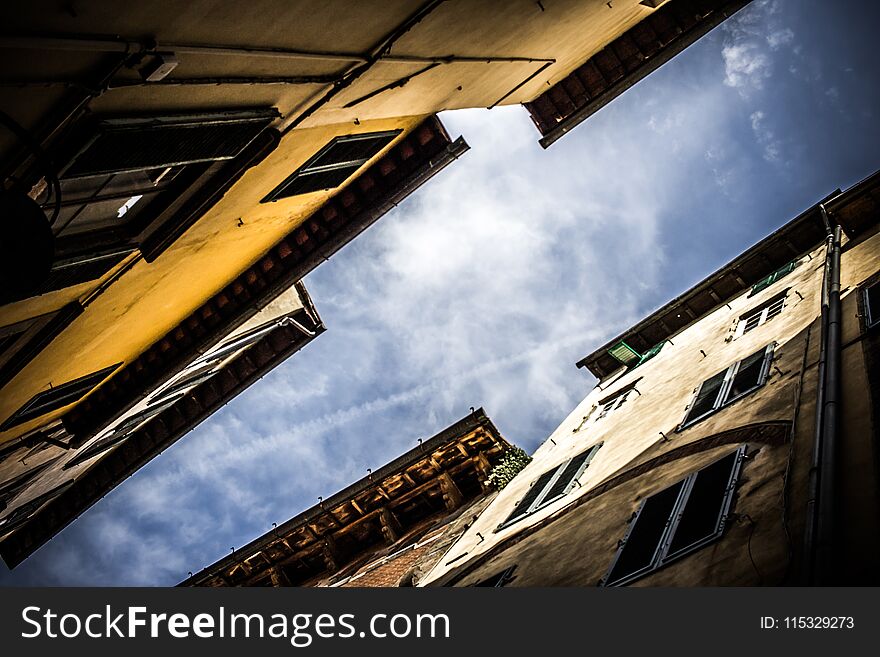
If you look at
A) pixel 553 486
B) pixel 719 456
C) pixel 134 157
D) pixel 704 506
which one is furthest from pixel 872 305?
pixel 134 157

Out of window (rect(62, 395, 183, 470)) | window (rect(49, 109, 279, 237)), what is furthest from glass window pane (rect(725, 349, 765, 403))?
window (rect(62, 395, 183, 470))

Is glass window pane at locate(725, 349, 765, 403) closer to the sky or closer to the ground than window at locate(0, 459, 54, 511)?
closer to the ground

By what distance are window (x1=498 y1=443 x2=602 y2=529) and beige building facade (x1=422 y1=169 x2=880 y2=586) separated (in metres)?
0.05

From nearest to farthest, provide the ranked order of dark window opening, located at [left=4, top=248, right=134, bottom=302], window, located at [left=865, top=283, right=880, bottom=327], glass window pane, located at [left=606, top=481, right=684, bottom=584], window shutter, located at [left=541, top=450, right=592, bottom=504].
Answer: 1. glass window pane, located at [left=606, top=481, right=684, bottom=584]
2. dark window opening, located at [left=4, top=248, right=134, bottom=302]
3. window, located at [left=865, top=283, right=880, bottom=327]
4. window shutter, located at [left=541, top=450, right=592, bottom=504]

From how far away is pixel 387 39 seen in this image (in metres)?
7.38

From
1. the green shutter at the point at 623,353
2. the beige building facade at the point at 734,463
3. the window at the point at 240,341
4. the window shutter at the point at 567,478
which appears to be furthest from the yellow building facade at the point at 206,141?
the green shutter at the point at 623,353

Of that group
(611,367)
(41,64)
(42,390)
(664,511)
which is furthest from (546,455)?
(41,64)

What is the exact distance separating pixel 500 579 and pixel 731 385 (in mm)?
4203

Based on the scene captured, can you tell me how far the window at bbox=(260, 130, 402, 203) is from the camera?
971cm

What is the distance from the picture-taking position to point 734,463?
6637 millimetres

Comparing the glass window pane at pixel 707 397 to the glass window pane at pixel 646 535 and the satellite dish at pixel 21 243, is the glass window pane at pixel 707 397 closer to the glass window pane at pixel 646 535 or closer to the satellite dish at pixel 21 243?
the glass window pane at pixel 646 535

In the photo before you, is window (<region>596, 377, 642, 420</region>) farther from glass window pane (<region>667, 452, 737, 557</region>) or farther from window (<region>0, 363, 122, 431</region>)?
window (<region>0, 363, 122, 431</region>)

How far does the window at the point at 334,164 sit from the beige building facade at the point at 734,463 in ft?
20.2

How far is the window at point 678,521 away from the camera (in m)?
5.90
